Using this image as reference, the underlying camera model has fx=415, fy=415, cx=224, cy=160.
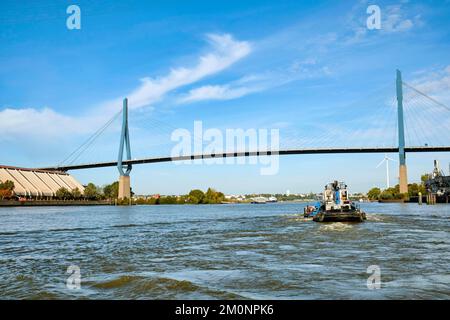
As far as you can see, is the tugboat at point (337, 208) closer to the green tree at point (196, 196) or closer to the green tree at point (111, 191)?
the green tree at point (196, 196)

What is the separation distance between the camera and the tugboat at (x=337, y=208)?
3256cm

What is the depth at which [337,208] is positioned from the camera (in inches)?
1352

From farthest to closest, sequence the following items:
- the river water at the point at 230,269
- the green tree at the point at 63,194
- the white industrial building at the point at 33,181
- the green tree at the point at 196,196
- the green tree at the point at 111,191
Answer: the green tree at the point at 196,196
the green tree at the point at 111,191
the green tree at the point at 63,194
the white industrial building at the point at 33,181
the river water at the point at 230,269

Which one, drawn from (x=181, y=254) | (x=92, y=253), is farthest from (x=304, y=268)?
(x=92, y=253)

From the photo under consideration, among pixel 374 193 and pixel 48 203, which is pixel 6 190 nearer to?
pixel 48 203

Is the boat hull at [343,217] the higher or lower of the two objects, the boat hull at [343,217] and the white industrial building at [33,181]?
the lower

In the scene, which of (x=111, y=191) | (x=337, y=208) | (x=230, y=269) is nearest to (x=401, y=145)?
(x=337, y=208)

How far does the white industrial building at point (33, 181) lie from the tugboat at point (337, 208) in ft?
304

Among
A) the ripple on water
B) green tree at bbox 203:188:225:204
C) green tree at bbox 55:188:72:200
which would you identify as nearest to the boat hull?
the ripple on water

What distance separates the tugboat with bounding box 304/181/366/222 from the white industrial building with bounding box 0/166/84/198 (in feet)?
304

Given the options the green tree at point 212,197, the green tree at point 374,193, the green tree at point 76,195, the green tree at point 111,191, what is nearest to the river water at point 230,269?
the green tree at point 76,195

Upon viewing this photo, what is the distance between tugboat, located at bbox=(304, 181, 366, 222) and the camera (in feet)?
107
